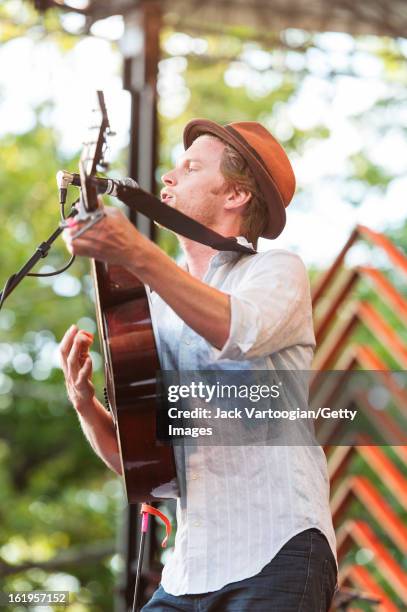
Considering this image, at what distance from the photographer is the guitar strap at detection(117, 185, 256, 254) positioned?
6.35ft

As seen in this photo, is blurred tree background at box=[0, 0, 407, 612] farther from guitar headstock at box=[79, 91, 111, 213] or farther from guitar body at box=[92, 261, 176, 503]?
guitar headstock at box=[79, 91, 111, 213]

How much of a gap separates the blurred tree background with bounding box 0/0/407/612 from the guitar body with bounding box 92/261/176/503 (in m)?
7.52

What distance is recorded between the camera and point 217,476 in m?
2.01

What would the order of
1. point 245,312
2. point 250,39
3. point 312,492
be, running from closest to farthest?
1. point 245,312
2. point 312,492
3. point 250,39

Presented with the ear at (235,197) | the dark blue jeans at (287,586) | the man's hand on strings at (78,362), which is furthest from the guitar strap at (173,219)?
the dark blue jeans at (287,586)

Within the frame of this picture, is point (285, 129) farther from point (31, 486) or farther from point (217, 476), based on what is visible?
point (217, 476)

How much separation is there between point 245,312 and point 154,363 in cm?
32

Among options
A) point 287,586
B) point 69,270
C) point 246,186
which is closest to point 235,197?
point 246,186

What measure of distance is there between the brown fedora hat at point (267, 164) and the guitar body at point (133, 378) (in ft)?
1.20

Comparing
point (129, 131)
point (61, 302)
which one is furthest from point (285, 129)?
point (129, 131)

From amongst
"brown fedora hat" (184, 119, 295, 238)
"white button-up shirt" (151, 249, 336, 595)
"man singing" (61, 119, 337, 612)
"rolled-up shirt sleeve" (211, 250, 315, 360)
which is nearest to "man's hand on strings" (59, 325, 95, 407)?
"man singing" (61, 119, 337, 612)

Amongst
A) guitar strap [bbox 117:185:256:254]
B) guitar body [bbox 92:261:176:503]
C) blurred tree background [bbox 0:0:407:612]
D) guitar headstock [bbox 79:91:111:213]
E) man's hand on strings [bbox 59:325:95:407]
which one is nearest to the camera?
guitar headstock [bbox 79:91:111:213]

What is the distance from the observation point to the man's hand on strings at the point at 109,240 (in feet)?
5.57

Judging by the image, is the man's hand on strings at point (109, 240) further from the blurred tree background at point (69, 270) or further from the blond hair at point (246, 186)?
the blurred tree background at point (69, 270)
